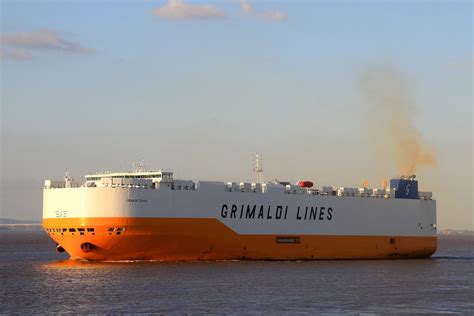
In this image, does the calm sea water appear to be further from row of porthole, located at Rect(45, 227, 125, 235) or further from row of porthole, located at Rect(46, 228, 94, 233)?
row of porthole, located at Rect(46, 228, 94, 233)

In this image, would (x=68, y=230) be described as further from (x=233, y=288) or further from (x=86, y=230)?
(x=233, y=288)

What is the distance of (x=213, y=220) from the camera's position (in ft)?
206

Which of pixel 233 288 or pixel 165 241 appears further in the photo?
pixel 165 241

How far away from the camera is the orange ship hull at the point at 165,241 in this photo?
194 ft

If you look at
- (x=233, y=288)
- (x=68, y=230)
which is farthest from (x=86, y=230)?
(x=233, y=288)

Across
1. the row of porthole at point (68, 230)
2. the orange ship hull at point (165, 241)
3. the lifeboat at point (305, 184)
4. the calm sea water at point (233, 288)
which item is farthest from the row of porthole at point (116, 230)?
the lifeboat at point (305, 184)

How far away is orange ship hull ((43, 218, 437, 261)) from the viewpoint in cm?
5925

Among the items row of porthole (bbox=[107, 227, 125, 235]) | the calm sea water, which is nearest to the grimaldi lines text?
row of porthole (bbox=[107, 227, 125, 235])

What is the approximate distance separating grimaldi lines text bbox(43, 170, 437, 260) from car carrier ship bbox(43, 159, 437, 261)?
2.8 inches

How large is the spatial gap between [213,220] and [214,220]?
0.12 m

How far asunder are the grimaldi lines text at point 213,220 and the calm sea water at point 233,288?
1809 mm

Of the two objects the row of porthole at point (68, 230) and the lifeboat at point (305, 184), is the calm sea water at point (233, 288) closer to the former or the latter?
the row of porthole at point (68, 230)

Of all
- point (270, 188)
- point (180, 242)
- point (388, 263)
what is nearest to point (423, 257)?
A: point (388, 263)

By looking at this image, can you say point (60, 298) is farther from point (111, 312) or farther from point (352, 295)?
point (352, 295)
